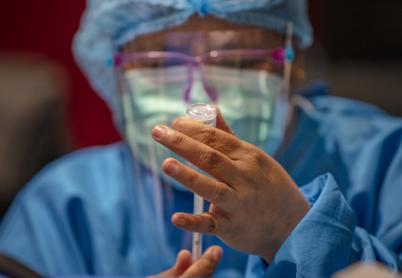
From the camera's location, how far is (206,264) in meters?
0.73

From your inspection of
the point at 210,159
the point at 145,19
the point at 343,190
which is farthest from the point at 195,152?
the point at 145,19

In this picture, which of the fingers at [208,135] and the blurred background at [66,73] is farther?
the blurred background at [66,73]

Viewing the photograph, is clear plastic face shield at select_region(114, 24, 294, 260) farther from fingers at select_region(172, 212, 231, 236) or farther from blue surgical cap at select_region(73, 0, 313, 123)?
fingers at select_region(172, 212, 231, 236)

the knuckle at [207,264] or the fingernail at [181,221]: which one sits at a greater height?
the fingernail at [181,221]

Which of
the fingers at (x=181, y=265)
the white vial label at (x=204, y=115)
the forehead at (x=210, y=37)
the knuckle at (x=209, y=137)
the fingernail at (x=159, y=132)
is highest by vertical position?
the forehead at (x=210, y=37)

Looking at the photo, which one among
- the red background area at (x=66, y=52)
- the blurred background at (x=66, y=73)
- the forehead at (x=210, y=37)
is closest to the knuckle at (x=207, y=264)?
the forehead at (x=210, y=37)

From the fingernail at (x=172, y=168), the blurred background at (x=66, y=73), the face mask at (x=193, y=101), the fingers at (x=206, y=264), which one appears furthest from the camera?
the blurred background at (x=66, y=73)

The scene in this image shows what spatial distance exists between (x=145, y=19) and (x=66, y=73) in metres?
1.14

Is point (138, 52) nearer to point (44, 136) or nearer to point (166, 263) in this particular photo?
point (166, 263)

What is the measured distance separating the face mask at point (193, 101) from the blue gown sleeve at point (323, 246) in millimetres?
204

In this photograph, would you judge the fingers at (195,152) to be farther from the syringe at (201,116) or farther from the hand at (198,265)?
the hand at (198,265)

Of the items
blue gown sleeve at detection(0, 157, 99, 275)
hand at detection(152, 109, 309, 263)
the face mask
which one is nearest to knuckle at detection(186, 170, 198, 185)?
hand at detection(152, 109, 309, 263)

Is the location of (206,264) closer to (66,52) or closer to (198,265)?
(198,265)

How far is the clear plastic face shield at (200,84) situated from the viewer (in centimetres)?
93
